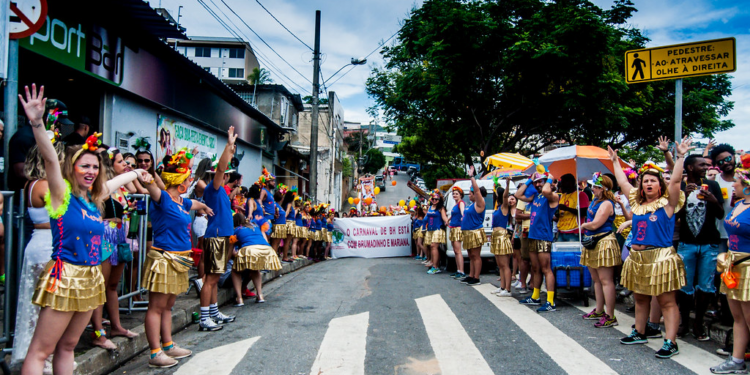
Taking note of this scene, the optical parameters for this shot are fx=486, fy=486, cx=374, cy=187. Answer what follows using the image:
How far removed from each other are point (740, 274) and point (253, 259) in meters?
5.33

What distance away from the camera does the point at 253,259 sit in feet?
21.6

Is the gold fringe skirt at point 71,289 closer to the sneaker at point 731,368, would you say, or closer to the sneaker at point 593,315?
the sneaker at point 731,368

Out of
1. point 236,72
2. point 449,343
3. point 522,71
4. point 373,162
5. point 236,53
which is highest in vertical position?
point 236,53

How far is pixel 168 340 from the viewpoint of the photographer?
4.45 m

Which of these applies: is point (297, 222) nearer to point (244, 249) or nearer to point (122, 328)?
point (244, 249)

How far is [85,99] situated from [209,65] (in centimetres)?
5331

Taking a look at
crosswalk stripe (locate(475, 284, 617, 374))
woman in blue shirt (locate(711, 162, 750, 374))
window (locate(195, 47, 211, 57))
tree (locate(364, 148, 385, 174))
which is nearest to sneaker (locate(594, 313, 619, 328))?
crosswalk stripe (locate(475, 284, 617, 374))

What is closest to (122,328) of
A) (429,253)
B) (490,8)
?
(429,253)

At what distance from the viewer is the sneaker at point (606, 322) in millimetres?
5723

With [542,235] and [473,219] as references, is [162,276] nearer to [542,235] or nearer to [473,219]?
[542,235]

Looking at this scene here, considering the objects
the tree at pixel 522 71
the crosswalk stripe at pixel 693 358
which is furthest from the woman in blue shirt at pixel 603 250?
the tree at pixel 522 71

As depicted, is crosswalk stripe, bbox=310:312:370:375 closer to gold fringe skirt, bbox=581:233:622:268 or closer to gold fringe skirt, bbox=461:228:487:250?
gold fringe skirt, bbox=581:233:622:268

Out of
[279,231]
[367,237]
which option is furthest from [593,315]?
[367,237]

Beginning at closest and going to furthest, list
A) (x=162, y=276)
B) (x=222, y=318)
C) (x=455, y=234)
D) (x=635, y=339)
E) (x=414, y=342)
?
1. (x=162, y=276)
2. (x=635, y=339)
3. (x=414, y=342)
4. (x=222, y=318)
5. (x=455, y=234)
